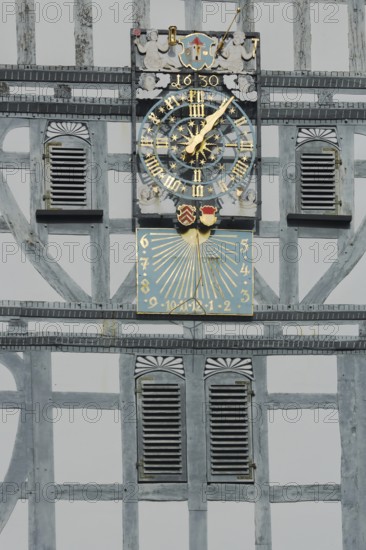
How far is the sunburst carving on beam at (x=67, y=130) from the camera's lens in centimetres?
3322

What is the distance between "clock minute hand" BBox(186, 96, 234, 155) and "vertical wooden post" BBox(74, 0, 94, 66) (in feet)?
4.64

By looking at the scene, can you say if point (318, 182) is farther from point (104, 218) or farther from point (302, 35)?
point (104, 218)

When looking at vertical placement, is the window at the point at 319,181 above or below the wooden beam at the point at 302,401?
above

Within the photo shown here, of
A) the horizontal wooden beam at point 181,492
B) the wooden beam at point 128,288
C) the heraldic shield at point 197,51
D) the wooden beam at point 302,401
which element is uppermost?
the heraldic shield at point 197,51

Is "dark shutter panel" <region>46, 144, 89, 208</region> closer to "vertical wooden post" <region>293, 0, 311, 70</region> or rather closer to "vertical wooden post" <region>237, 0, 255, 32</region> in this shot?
"vertical wooden post" <region>237, 0, 255, 32</region>

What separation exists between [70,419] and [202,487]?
4.98 feet

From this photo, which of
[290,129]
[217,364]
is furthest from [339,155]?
[217,364]

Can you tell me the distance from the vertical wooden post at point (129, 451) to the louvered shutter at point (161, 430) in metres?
0.08

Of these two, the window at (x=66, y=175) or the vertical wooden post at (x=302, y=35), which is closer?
the window at (x=66, y=175)

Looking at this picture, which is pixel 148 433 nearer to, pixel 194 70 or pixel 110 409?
pixel 110 409

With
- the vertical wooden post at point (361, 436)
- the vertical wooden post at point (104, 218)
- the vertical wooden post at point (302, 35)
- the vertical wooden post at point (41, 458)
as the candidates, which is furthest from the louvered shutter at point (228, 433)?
the vertical wooden post at point (302, 35)

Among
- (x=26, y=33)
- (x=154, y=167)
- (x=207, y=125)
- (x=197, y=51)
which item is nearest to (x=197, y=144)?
(x=207, y=125)

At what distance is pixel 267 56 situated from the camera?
33.6 m

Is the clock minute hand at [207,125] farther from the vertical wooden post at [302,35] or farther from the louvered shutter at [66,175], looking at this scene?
the louvered shutter at [66,175]
